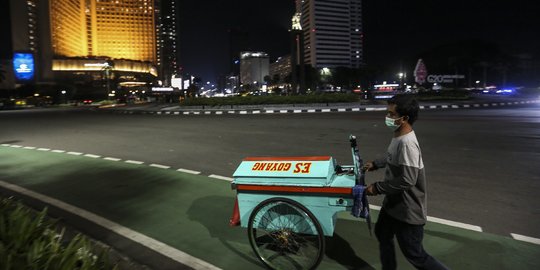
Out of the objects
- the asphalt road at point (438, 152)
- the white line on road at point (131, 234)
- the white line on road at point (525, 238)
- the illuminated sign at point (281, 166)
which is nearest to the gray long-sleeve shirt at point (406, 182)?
the illuminated sign at point (281, 166)

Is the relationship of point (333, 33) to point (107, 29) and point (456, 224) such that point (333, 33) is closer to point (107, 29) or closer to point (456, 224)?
point (107, 29)

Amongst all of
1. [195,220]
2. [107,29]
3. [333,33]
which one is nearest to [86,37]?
[107,29]

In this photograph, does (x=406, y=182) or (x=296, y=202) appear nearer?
(x=406, y=182)

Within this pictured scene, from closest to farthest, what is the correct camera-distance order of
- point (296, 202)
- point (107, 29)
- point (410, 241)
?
point (410, 241)
point (296, 202)
point (107, 29)

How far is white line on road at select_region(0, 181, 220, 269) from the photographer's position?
4059mm

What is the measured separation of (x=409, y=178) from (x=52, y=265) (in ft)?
8.84

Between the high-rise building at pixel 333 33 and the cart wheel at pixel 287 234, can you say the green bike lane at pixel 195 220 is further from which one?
the high-rise building at pixel 333 33

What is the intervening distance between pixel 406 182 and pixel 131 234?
3.39 meters

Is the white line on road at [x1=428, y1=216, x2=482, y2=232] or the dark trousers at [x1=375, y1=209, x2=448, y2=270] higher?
the dark trousers at [x1=375, y1=209, x2=448, y2=270]

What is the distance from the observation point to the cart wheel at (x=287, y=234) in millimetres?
3551

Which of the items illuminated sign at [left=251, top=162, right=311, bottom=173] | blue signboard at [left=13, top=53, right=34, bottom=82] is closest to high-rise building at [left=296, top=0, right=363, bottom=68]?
blue signboard at [left=13, top=53, right=34, bottom=82]

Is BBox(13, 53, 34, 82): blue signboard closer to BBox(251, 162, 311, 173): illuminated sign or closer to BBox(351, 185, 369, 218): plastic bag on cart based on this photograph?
BBox(251, 162, 311, 173): illuminated sign

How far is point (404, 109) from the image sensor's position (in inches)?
122

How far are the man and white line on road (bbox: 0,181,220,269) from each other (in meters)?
1.83
